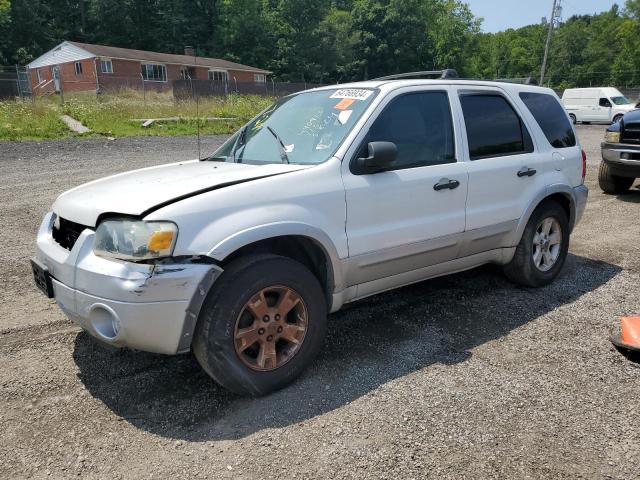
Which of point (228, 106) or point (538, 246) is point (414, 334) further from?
point (228, 106)

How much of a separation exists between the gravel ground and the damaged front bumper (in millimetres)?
508

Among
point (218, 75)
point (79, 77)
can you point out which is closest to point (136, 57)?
point (79, 77)

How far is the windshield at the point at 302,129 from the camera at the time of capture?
351 cm

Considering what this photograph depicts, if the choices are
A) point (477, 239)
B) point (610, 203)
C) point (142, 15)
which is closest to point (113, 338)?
point (477, 239)

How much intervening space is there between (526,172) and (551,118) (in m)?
0.85

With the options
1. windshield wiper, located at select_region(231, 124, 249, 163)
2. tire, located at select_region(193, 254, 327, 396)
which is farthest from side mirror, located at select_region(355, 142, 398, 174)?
windshield wiper, located at select_region(231, 124, 249, 163)

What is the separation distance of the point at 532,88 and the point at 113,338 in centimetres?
428

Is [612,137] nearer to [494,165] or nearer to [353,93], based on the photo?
[494,165]

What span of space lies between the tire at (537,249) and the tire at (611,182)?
17.0ft

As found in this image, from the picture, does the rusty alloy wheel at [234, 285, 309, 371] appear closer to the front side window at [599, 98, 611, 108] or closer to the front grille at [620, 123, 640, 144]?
the front grille at [620, 123, 640, 144]

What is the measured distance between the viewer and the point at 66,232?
326cm

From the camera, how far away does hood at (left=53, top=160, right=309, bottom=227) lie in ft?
9.39

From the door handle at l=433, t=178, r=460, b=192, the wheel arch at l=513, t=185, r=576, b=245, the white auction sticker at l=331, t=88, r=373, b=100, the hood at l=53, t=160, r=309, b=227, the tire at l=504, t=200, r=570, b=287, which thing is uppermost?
the white auction sticker at l=331, t=88, r=373, b=100

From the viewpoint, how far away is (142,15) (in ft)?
201
